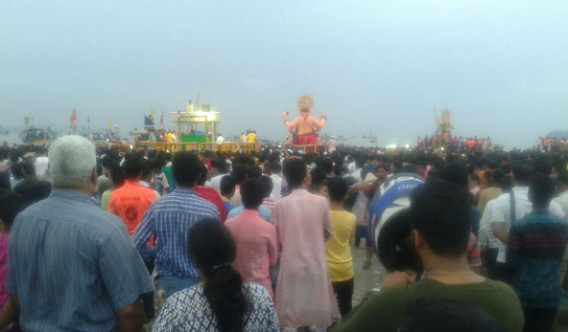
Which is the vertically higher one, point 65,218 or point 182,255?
point 65,218

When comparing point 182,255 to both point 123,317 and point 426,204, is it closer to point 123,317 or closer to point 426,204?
point 123,317

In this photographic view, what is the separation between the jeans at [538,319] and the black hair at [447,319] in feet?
9.96

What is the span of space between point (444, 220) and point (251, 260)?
2424mm

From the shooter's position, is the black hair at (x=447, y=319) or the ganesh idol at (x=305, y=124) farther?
the ganesh idol at (x=305, y=124)

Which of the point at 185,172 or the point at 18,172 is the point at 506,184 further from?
the point at 18,172

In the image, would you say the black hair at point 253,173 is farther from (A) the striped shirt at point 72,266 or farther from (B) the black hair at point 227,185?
(A) the striped shirt at point 72,266

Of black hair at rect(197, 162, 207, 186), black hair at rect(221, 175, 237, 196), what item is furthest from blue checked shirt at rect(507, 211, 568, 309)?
black hair at rect(221, 175, 237, 196)

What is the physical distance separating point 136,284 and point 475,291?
4.96 feet

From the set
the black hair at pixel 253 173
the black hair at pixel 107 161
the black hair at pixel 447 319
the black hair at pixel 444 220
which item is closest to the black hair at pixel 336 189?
the black hair at pixel 253 173

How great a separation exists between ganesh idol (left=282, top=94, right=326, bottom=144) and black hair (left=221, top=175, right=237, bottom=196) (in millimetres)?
16851

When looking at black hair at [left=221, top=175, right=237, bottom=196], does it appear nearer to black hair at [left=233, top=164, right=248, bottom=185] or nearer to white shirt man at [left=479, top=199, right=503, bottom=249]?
black hair at [left=233, top=164, right=248, bottom=185]

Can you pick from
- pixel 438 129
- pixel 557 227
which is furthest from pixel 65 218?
pixel 438 129

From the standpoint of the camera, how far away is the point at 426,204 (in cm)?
182

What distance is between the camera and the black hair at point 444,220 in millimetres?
1801
